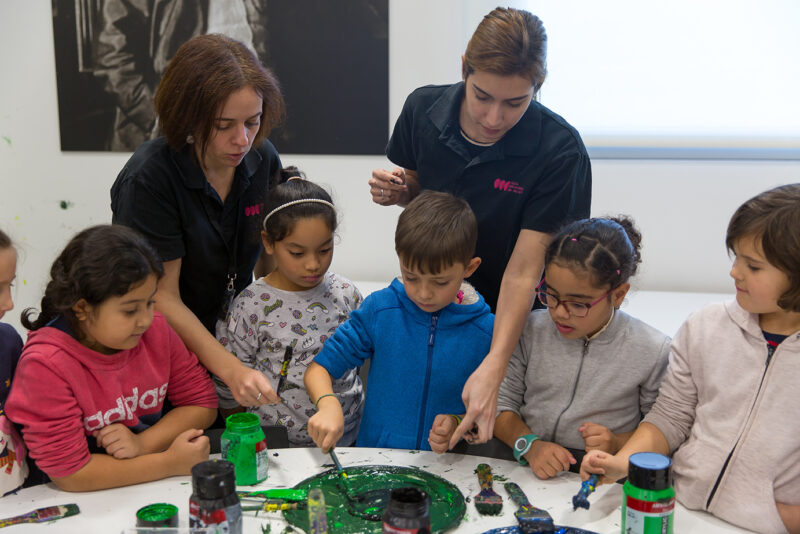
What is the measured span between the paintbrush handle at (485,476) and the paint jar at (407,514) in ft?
1.16

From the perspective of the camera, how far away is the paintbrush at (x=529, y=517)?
122cm

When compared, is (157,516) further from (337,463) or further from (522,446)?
(522,446)

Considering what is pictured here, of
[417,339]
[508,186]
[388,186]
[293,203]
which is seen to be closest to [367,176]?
[388,186]

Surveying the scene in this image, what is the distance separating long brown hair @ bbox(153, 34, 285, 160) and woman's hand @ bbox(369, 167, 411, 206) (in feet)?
1.26

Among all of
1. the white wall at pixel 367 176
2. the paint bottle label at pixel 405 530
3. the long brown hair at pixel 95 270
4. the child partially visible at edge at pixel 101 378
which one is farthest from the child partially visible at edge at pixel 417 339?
the white wall at pixel 367 176

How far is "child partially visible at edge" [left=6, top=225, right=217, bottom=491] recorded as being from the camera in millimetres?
1371

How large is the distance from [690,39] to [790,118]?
509 mm

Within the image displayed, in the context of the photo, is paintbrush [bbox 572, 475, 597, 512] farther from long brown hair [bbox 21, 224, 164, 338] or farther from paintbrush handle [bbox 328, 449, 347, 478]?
long brown hair [bbox 21, 224, 164, 338]

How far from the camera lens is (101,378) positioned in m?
1.45

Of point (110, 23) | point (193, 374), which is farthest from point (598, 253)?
point (110, 23)

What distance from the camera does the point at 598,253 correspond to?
1541 millimetres

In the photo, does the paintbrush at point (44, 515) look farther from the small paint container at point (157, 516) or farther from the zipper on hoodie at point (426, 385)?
the zipper on hoodie at point (426, 385)

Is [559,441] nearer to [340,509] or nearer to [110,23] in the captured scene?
[340,509]

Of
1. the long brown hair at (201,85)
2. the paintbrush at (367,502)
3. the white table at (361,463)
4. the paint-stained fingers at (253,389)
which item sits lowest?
the white table at (361,463)
